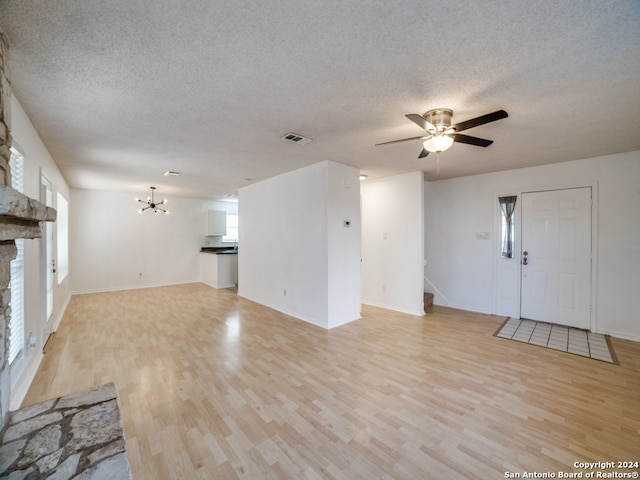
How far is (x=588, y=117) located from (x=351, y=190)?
2.82 metres

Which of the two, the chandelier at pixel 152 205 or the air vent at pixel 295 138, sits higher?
the air vent at pixel 295 138

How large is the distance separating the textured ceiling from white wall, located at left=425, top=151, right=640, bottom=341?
2.43 feet

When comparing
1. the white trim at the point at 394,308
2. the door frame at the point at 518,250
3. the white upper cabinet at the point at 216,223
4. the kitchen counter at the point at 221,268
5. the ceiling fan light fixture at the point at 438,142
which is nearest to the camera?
the ceiling fan light fixture at the point at 438,142

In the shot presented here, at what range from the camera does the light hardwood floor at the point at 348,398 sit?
1725 millimetres

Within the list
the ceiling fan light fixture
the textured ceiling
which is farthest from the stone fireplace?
the ceiling fan light fixture

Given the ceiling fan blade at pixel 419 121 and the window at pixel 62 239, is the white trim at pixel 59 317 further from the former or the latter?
the ceiling fan blade at pixel 419 121

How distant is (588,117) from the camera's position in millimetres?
2547

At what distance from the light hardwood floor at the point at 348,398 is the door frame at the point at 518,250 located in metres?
0.84

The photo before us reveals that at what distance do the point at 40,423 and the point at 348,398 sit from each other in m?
2.02

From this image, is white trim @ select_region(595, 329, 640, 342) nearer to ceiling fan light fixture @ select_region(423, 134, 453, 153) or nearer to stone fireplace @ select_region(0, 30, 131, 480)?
ceiling fan light fixture @ select_region(423, 134, 453, 153)

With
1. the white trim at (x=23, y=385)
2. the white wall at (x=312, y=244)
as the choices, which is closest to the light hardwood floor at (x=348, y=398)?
the white trim at (x=23, y=385)

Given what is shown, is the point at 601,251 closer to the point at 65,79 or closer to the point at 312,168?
the point at 312,168

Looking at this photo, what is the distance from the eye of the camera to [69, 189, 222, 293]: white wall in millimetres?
6516

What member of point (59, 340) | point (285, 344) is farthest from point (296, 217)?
point (59, 340)
